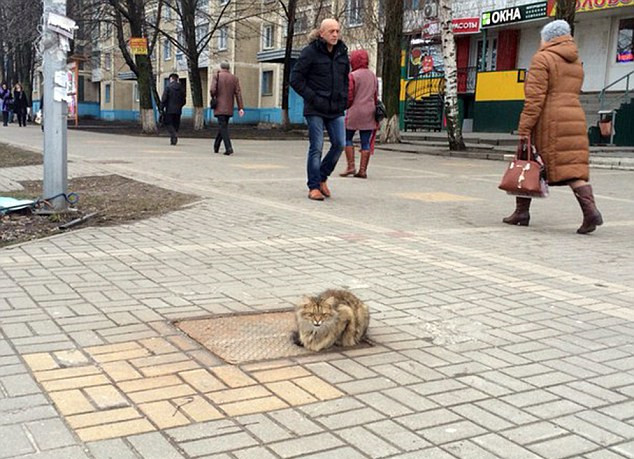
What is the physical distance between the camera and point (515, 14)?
2600 cm

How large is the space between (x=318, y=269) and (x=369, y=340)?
1.66 m

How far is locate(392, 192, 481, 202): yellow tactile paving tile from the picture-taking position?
989cm

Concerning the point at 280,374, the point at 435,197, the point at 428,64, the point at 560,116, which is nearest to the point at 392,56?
the point at 428,64

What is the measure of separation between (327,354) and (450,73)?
15.4 m

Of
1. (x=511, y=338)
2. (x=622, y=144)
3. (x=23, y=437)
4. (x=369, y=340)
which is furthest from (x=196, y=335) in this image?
(x=622, y=144)

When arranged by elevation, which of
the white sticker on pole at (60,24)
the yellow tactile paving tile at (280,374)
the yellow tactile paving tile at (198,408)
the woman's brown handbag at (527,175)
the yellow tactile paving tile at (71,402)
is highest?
the white sticker on pole at (60,24)

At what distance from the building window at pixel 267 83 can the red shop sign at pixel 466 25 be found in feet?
61.2

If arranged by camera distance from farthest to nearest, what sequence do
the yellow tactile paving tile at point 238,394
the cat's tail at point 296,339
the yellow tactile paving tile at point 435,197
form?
the yellow tactile paving tile at point 435,197 < the cat's tail at point 296,339 < the yellow tactile paving tile at point 238,394

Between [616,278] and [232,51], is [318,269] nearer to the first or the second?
[616,278]

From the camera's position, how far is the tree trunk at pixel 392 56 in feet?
68.7

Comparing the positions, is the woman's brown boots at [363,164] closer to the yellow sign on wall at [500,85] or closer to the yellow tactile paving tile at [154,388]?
the yellow tactile paving tile at [154,388]

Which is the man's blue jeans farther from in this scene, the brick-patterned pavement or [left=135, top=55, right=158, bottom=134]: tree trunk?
[left=135, top=55, right=158, bottom=134]: tree trunk

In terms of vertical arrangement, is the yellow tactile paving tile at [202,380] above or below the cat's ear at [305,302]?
below

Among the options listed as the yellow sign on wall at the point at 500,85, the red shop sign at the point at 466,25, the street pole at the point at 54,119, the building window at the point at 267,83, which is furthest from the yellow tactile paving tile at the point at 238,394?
the building window at the point at 267,83
